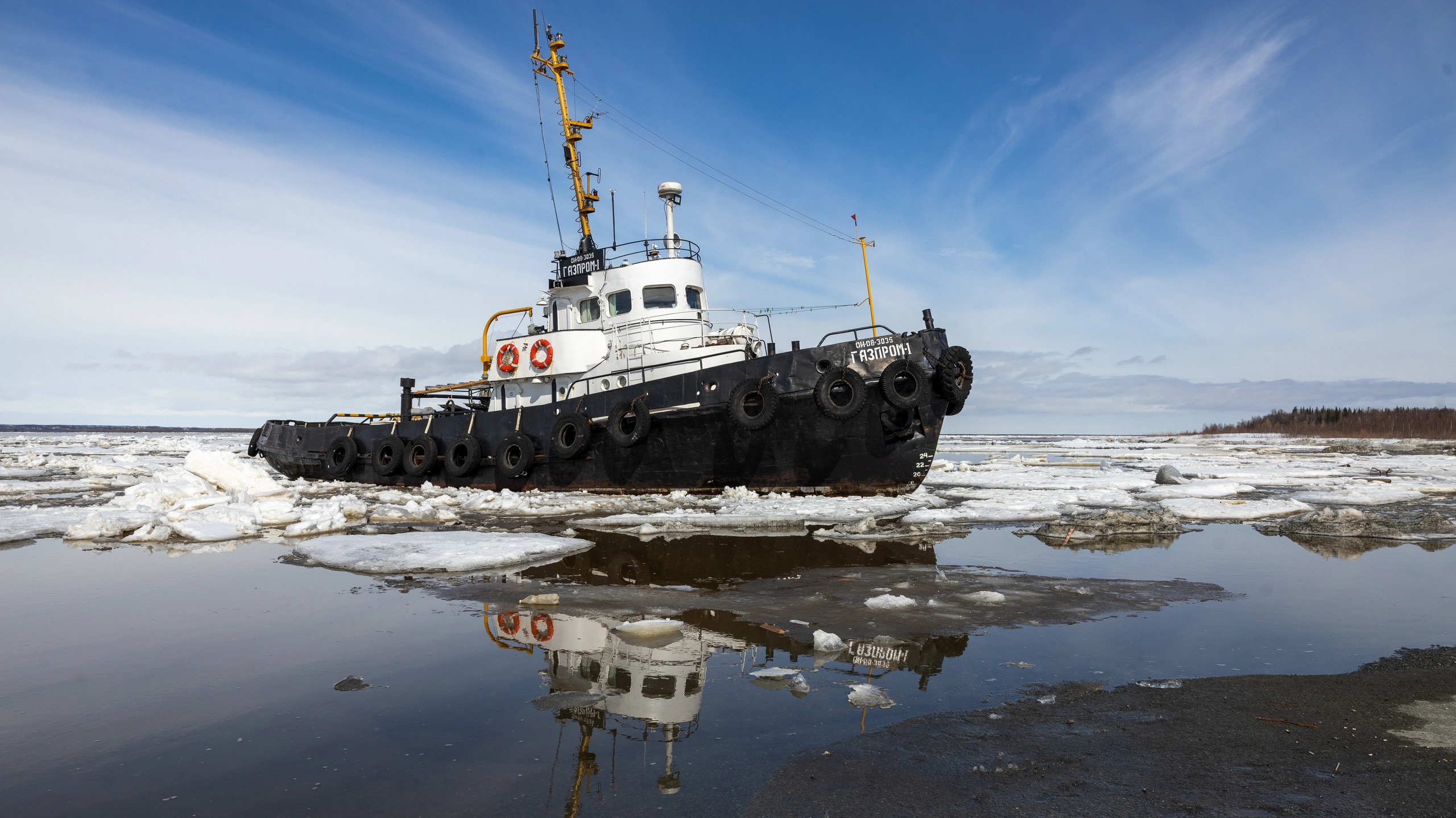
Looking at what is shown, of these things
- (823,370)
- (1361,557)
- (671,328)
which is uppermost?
(671,328)

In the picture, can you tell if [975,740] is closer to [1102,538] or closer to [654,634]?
[654,634]

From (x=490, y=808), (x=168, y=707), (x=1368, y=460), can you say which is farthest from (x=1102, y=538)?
(x=1368, y=460)

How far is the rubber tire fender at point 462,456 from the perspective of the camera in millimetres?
15406

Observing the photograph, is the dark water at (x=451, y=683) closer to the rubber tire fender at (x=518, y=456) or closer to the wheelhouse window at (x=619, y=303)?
the rubber tire fender at (x=518, y=456)

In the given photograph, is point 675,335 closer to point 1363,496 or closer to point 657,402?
point 657,402

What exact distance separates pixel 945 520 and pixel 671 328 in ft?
22.6

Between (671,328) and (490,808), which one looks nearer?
(490,808)

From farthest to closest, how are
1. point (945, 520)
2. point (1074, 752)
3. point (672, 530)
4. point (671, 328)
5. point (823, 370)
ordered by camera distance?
point (671, 328) < point (823, 370) < point (945, 520) < point (672, 530) < point (1074, 752)

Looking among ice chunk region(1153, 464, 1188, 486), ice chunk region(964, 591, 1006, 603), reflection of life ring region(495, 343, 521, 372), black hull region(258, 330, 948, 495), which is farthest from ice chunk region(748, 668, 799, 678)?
ice chunk region(1153, 464, 1188, 486)

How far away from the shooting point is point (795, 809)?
2467 mm

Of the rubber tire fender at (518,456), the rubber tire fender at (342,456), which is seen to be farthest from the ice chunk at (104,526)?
the rubber tire fender at (342,456)

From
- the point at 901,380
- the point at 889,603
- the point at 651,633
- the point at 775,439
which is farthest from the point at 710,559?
the point at 901,380

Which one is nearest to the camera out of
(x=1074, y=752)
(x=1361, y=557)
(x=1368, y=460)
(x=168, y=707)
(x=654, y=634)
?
(x=1074, y=752)

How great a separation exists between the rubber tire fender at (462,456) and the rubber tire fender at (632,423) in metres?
3.70
